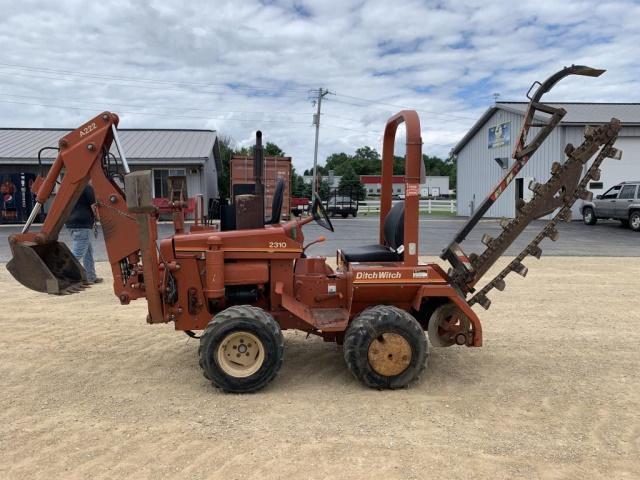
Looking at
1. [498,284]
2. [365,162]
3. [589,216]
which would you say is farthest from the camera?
[365,162]

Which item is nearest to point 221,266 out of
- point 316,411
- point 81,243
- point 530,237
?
point 316,411

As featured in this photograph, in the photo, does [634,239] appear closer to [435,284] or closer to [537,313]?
[537,313]

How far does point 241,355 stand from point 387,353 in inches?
45.6

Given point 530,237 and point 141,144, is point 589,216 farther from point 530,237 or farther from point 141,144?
point 141,144

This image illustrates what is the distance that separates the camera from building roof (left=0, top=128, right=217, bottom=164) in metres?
25.3

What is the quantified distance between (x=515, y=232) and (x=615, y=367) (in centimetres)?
163

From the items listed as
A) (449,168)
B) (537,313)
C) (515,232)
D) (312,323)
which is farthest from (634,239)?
(449,168)

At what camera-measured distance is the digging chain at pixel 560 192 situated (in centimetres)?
454

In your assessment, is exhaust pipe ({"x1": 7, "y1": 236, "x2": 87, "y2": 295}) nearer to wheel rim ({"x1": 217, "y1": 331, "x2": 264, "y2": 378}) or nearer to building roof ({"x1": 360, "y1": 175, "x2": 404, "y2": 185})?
wheel rim ({"x1": 217, "y1": 331, "x2": 264, "y2": 378})

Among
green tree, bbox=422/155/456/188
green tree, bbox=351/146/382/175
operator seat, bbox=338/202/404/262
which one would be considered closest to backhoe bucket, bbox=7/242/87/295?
operator seat, bbox=338/202/404/262

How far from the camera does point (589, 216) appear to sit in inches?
897

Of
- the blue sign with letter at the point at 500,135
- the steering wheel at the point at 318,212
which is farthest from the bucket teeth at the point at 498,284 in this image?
the blue sign with letter at the point at 500,135

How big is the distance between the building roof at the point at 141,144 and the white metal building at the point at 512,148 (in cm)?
1403

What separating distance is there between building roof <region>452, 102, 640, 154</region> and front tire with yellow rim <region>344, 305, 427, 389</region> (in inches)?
889
